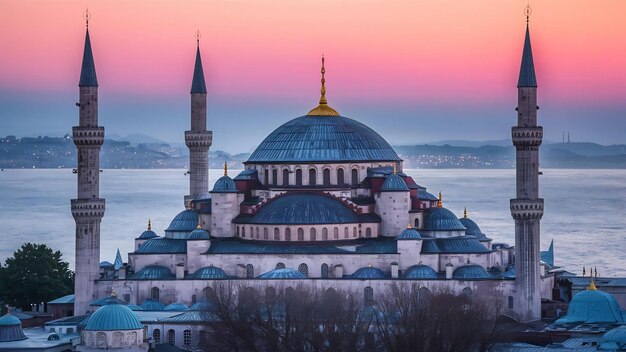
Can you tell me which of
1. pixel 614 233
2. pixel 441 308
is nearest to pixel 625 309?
pixel 441 308

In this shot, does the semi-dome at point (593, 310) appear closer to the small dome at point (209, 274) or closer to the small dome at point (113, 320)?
the small dome at point (209, 274)

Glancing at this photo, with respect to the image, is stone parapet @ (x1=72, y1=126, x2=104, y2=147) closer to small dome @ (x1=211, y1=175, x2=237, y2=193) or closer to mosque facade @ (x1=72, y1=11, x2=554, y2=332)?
mosque facade @ (x1=72, y1=11, x2=554, y2=332)

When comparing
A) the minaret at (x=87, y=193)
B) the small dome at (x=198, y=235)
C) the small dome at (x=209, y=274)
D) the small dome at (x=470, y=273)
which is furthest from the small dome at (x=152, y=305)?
the small dome at (x=470, y=273)

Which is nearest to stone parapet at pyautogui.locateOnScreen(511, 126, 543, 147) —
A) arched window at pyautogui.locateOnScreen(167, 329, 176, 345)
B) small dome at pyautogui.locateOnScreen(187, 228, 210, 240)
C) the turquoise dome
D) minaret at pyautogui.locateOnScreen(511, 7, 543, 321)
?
minaret at pyautogui.locateOnScreen(511, 7, 543, 321)

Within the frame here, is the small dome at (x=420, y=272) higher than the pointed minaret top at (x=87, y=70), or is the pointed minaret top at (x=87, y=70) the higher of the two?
the pointed minaret top at (x=87, y=70)

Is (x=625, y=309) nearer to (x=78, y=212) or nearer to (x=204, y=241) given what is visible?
(x=204, y=241)
